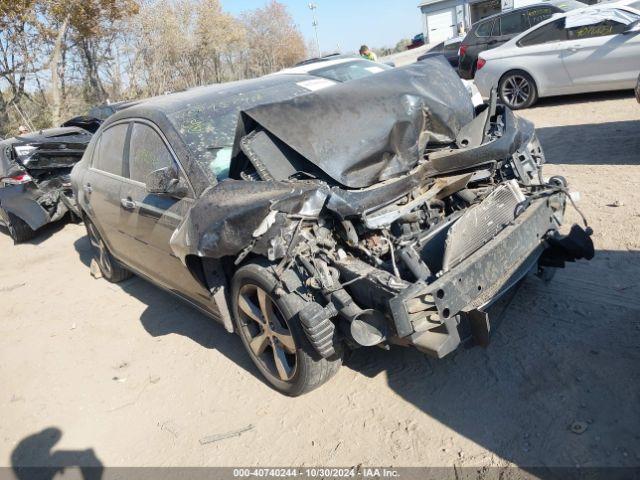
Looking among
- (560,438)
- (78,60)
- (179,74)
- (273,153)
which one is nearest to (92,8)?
(78,60)

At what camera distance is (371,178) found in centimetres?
322

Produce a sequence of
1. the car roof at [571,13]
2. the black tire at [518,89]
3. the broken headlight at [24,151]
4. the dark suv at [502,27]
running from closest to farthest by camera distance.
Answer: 1. the broken headlight at [24,151]
2. the car roof at [571,13]
3. the black tire at [518,89]
4. the dark suv at [502,27]

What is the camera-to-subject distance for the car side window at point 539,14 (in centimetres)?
1087

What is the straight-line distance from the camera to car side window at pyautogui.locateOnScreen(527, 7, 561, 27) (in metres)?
10.9

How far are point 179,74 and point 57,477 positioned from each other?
2714 centimetres

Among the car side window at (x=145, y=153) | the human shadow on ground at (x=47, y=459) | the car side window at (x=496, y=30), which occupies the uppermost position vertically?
the car side window at (x=496, y=30)

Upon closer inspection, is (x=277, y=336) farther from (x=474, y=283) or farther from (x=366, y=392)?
(x=474, y=283)

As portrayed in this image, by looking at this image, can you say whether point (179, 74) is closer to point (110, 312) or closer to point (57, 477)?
point (110, 312)

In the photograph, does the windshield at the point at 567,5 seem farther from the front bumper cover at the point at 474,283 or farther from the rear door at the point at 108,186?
the rear door at the point at 108,186

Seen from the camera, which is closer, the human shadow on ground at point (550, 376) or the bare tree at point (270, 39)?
the human shadow on ground at point (550, 376)

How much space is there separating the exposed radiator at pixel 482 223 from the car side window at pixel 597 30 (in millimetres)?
6712

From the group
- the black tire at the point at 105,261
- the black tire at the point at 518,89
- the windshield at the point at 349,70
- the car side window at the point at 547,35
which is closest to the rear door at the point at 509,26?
the car side window at the point at 547,35

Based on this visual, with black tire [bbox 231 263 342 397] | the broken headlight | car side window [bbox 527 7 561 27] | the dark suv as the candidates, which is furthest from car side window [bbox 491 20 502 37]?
black tire [bbox 231 263 342 397]

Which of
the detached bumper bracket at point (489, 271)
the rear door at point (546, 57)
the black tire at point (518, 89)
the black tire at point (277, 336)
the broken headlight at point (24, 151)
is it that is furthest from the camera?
the black tire at point (518, 89)
